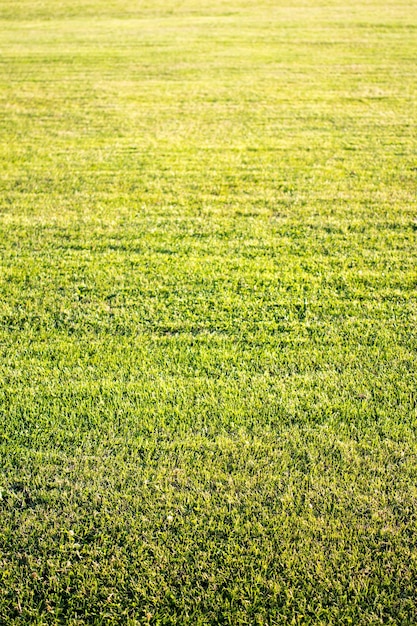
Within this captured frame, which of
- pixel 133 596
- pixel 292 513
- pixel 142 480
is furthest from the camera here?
pixel 142 480

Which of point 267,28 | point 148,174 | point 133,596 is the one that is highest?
point 267,28

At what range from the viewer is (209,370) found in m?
A: 3.69

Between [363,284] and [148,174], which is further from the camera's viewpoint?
[148,174]

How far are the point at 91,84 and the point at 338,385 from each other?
9.15m

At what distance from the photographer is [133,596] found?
2.46 meters

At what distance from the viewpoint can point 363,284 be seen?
15.0 feet

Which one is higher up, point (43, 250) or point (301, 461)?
point (43, 250)

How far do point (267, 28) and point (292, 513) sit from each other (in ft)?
50.8

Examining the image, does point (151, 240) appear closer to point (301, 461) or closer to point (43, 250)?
point (43, 250)

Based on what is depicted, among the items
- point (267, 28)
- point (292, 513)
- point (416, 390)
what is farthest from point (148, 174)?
point (267, 28)

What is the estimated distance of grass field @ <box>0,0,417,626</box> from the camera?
2.54m

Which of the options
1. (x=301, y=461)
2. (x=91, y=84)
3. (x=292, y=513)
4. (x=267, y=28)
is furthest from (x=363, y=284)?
(x=267, y=28)

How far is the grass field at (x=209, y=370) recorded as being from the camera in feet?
8.32

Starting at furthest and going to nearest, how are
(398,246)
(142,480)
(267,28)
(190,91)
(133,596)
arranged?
1. (267,28)
2. (190,91)
3. (398,246)
4. (142,480)
5. (133,596)
